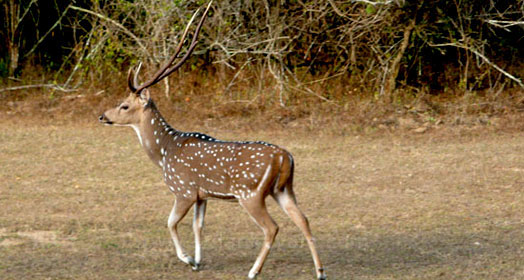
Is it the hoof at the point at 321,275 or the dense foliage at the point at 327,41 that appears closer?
the hoof at the point at 321,275

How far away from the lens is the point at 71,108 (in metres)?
12.5

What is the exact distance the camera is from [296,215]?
17.0ft

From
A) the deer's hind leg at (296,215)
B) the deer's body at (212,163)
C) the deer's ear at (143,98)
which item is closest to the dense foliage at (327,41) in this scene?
the deer's ear at (143,98)

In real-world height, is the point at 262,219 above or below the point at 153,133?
below

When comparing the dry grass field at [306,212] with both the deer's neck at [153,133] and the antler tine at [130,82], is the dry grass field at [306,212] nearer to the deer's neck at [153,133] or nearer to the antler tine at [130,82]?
the deer's neck at [153,133]

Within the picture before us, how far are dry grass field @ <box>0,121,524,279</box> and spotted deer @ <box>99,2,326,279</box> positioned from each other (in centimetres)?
37

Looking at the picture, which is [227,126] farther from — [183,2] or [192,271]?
[192,271]

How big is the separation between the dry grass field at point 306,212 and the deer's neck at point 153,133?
74cm

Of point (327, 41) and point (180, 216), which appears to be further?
point (327, 41)

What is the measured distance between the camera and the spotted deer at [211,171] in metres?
5.15

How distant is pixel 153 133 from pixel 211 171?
28.8 inches

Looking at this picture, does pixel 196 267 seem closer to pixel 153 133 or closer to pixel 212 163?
pixel 212 163

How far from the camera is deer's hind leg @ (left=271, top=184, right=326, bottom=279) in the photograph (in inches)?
203

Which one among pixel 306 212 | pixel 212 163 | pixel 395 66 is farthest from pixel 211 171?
pixel 395 66
